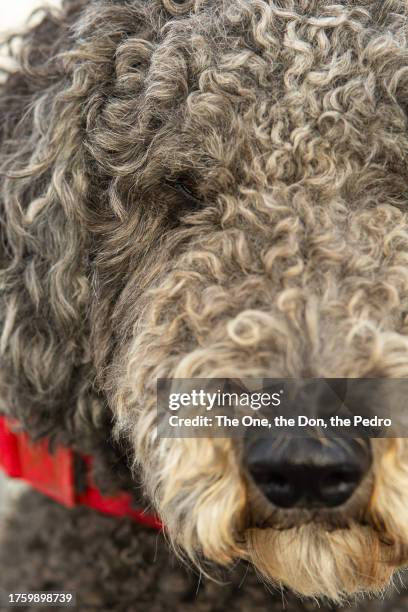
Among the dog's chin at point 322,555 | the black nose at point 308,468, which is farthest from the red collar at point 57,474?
the black nose at point 308,468

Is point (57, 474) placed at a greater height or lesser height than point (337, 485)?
lesser

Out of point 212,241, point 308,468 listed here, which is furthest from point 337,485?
point 212,241

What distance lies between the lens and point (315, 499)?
5.66ft

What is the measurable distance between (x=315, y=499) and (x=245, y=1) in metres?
1.17

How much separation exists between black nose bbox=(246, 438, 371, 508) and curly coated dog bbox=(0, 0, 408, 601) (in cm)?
2

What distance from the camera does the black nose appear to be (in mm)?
1680

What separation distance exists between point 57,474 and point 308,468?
116 cm

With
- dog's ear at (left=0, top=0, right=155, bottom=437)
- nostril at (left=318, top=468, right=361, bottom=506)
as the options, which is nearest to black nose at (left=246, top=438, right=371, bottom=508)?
nostril at (left=318, top=468, right=361, bottom=506)

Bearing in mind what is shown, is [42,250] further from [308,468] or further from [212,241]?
[308,468]

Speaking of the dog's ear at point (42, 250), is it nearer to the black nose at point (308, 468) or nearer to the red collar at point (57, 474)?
the red collar at point (57, 474)

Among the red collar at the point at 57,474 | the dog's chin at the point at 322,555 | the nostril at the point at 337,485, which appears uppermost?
the nostril at the point at 337,485

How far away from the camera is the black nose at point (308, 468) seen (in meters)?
1.68

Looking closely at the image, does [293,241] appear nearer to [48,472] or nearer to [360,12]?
[360,12]

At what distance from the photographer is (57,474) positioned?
265cm
